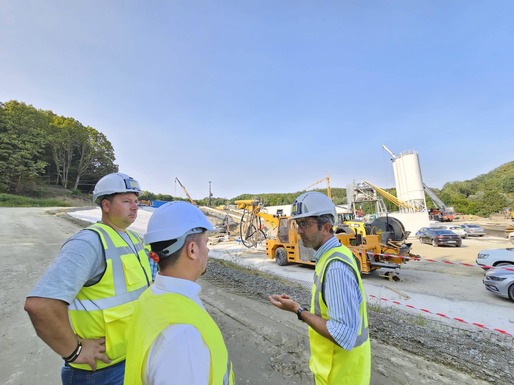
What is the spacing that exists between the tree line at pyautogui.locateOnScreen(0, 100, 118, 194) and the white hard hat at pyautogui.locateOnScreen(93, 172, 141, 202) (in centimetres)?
4874

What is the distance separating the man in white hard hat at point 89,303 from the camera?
133cm

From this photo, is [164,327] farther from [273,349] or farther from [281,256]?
[281,256]

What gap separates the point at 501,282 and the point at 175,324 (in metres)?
8.85

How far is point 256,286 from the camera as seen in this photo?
675 centimetres

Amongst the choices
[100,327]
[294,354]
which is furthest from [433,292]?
[100,327]

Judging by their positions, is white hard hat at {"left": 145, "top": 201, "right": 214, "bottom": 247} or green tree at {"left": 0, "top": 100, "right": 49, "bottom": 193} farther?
green tree at {"left": 0, "top": 100, "right": 49, "bottom": 193}

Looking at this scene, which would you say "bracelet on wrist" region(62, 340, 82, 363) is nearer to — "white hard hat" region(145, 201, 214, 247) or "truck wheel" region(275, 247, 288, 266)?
"white hard hat" region(145, 201, 214, 247)

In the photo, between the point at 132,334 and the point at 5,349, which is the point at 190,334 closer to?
the point at 132,334

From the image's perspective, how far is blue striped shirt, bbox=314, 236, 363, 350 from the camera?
59.3 inches

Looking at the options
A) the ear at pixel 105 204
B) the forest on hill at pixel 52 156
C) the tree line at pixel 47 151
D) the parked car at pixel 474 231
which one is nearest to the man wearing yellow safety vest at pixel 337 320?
the ear at pixel 105 204

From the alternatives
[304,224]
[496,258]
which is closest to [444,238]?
[496,258]

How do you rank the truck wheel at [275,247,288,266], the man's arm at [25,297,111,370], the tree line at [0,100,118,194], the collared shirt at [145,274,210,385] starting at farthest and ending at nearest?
1. the tree line at [0,100,118,194]
2. the truck wheel at [275,247,288,266]
3. the man's arm at [25,297,111,370]
4. the collared shirt at [145,274,210,385]

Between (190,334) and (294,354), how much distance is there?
3.16 m

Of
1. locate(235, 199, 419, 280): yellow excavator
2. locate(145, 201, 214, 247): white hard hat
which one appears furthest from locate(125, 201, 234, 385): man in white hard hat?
locate(235, 199, 419, 280): yellow excavator
